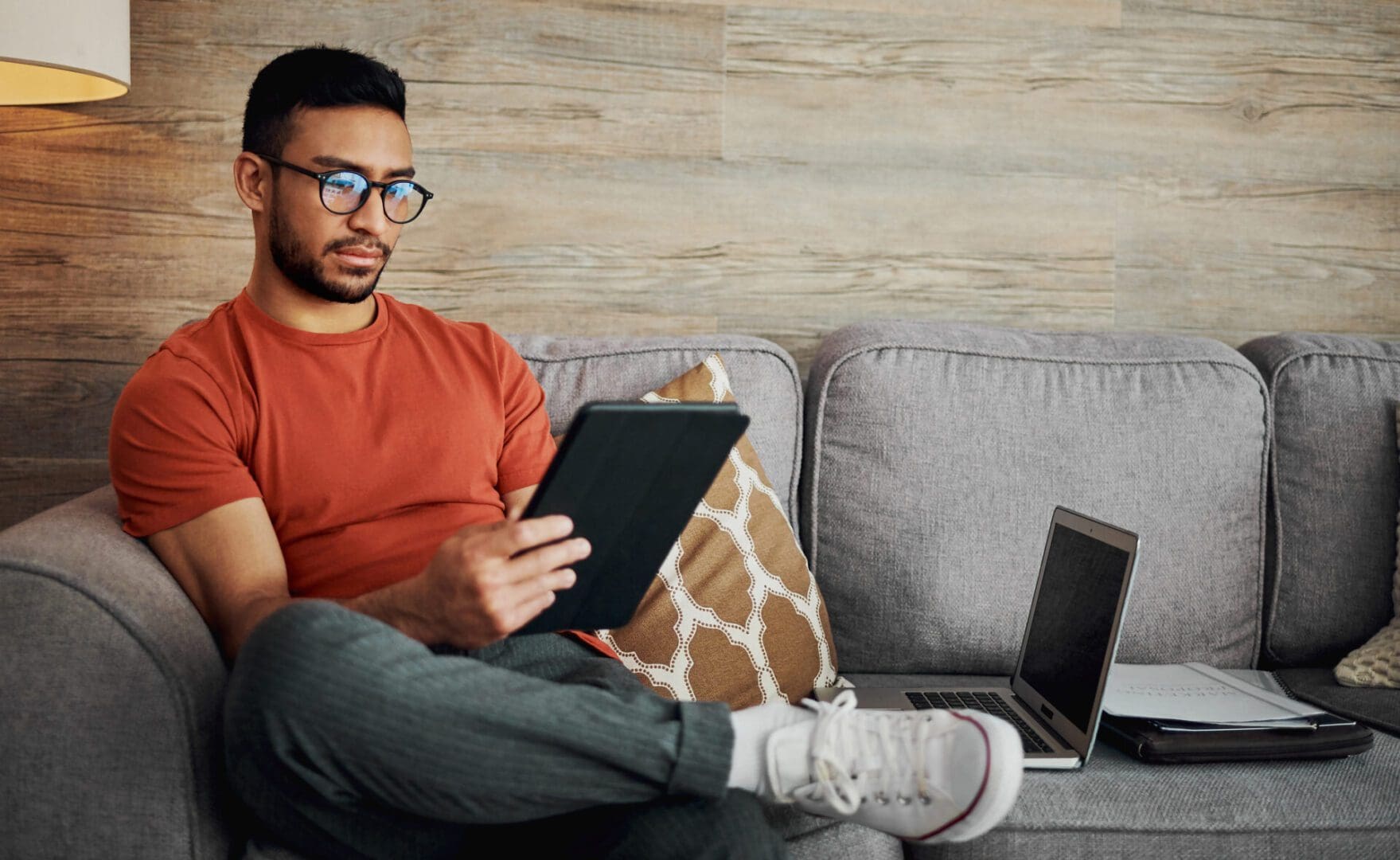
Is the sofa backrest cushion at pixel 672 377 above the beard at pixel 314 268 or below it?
below

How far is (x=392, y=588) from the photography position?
3.88ft

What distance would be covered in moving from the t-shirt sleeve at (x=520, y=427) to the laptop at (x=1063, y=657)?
0.51 m

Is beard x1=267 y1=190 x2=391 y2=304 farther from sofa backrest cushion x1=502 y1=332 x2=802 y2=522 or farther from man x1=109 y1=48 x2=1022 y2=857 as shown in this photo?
sofa backrest cushion x1=502 y1=332 x2=802 y2=522

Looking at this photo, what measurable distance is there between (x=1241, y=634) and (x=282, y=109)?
1.62 metres

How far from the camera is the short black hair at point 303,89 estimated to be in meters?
1.45

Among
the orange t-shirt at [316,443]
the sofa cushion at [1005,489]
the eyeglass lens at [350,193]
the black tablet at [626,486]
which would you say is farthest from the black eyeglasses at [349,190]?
the sofa cushion at [1005,489]

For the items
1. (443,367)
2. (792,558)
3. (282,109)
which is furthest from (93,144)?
(792,558)

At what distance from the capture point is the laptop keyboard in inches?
57.1

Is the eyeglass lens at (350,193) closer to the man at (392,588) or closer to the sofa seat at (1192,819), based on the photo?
the man at (392,588)

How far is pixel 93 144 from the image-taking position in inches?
77.2

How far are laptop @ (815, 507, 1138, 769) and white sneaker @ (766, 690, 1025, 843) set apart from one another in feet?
0.91

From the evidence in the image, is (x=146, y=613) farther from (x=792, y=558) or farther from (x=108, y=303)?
(x=108, y=303)

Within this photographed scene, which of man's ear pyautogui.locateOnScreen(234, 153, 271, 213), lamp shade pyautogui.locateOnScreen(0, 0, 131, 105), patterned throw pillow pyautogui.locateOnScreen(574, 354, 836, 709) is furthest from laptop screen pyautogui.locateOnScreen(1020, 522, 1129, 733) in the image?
lamp shade pyautogui.locateOnScreen(0, 0, 131, 105)

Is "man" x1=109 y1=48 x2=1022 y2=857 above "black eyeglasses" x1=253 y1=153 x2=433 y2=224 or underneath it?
underneath
